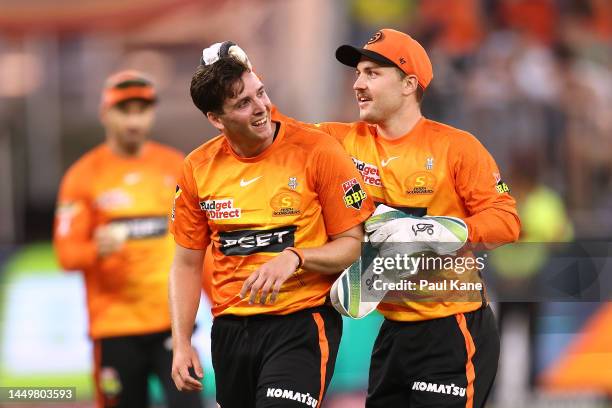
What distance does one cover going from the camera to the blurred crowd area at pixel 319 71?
443 inches

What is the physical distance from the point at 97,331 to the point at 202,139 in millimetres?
4434

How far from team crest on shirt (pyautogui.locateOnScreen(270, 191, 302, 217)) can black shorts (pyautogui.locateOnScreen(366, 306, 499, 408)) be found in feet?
2.74

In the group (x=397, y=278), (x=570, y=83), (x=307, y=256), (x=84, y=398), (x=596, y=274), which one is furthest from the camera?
(x=570, y=83)

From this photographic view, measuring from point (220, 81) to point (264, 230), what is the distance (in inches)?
24.7

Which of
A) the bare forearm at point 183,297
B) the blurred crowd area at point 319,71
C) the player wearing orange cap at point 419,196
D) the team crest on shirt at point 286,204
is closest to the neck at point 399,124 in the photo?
the player wearing orange cap at point 419,196

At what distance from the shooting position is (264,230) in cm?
472

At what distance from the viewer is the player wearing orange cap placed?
5.02 meters

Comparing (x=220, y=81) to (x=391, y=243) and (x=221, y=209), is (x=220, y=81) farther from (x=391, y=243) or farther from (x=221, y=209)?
(x=391, y=243)

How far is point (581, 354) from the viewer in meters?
9.25

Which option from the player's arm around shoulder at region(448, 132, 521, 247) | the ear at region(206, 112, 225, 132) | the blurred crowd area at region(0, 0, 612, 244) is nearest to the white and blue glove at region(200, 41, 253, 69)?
the ear at region(206, 112, 225, 132)

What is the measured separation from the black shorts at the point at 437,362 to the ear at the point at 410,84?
102 centimetres

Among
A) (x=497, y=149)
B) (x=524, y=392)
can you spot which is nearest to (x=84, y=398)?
(x=524, y=392)

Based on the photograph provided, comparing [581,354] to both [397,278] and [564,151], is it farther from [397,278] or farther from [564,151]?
[397,278]

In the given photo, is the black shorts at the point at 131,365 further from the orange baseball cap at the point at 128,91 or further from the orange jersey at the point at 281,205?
the orange jersey at the point at 281,205
